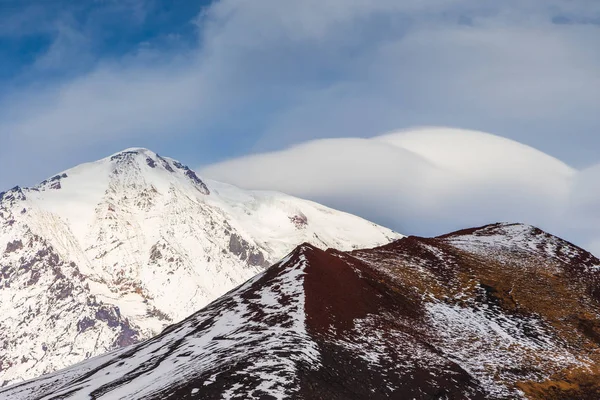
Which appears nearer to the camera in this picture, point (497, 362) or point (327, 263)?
point (497, 362)

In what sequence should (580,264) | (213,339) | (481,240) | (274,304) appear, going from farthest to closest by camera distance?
1. (481,240)
2. (580,264)
3. (274,304)
4. (213,339)

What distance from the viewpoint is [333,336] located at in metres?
50.8

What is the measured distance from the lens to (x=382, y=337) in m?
54.0

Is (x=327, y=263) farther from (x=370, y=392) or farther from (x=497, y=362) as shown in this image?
(x=370, y=392)

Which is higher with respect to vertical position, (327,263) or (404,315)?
(327,263)

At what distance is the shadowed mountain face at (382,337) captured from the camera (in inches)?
1767

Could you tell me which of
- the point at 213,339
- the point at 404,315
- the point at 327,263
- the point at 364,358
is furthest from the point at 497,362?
the point at 213,339

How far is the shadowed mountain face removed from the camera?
44.9 meters

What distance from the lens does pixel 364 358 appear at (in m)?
49.1

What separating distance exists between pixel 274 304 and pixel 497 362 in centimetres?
1906

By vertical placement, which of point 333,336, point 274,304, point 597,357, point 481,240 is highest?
point 481,240

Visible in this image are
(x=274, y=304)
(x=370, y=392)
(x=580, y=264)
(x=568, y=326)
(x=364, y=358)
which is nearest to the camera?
(x=370, y=392)

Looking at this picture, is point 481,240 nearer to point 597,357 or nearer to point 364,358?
point 597,357

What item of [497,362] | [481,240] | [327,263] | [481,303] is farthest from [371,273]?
[481,240]
